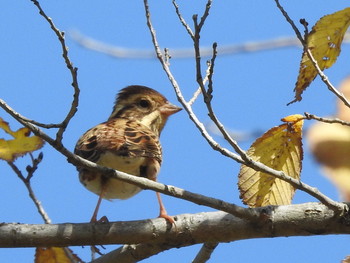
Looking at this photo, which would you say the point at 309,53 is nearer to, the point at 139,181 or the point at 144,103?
the point at 139,181

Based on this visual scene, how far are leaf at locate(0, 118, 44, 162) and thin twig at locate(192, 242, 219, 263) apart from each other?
127 cm

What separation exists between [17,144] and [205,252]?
147cm

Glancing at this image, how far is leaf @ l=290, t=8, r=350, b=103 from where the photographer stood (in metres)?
3.96

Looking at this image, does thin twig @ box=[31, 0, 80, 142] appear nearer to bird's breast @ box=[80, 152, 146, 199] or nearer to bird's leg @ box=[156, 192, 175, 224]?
A: bird's leg @ box=[156, 192, 175, 224]

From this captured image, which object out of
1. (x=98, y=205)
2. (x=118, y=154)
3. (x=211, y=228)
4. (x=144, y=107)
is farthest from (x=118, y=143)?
(x=144, y=107)

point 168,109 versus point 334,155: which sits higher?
point 168,109

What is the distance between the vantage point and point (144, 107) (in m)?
7.07

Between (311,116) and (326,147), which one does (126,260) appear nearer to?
(311,116)

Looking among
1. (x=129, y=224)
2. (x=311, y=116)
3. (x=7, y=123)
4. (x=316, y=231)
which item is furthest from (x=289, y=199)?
(x=7, y=123)

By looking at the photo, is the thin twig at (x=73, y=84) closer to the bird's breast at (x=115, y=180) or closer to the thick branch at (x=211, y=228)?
the thick branch at (x=211, y=228)

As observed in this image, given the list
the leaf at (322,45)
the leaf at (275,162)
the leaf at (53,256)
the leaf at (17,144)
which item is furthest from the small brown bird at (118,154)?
the leaf at (322,45)

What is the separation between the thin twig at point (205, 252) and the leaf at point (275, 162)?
373 mm

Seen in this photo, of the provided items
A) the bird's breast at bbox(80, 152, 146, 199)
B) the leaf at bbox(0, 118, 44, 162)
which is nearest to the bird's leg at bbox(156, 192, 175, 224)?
the bird's breast at bbox(80, 152, 146, 199)

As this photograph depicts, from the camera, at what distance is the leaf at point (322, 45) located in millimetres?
3965
